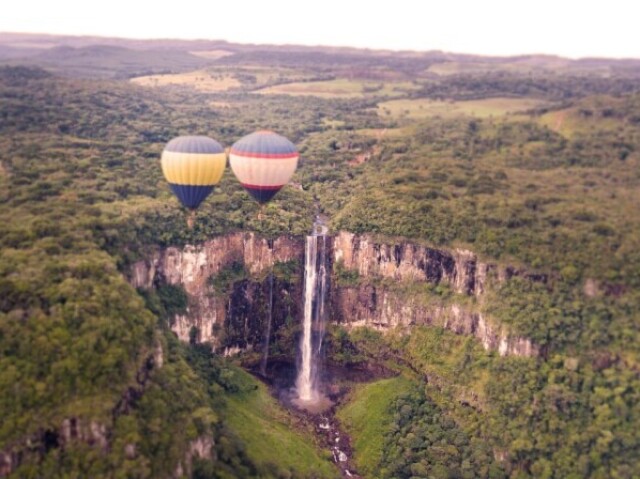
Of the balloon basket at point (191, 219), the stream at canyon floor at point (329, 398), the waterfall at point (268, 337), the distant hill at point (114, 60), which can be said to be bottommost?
the stream at canyon floor at point (329, 398)

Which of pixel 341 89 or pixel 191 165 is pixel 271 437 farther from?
pixel 341 89

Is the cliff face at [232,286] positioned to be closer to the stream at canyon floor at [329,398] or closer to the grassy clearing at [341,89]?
the stream at canyon floor at [329,398]

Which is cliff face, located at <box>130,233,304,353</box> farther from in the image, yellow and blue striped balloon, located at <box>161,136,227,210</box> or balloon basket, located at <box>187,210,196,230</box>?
yellow and blue striped balloon, located at <box>161,136,227,210</box>

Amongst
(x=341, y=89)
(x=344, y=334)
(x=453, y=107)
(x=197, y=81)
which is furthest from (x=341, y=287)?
(x=197, y=81)

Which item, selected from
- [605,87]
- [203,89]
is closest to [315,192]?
[203,89]

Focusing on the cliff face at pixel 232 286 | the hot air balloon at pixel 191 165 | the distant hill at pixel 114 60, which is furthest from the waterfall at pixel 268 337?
the distant hill at pixel 114 60

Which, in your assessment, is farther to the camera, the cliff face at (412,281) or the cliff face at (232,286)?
the cliff face at (412,281)

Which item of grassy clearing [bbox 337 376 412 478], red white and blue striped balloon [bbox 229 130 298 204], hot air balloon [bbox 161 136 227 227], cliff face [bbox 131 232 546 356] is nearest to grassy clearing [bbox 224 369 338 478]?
grassy clearing [bbox 337 376 412 478]
